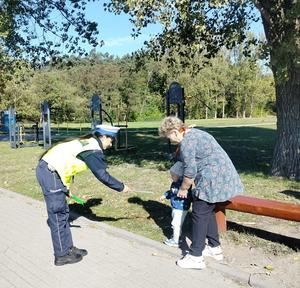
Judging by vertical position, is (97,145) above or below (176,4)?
below

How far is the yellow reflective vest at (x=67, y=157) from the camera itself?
5.32m

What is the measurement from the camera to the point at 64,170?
17.6 feet

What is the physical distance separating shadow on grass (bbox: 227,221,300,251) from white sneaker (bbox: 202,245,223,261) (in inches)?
35.2

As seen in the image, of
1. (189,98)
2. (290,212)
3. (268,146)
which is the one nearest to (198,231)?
(290,212)

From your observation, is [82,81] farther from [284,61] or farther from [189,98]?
[284,61]

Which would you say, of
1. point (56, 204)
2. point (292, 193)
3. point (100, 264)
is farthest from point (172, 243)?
point (292, 193)

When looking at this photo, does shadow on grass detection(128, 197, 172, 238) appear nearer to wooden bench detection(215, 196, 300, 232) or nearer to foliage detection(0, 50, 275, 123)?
wooden bench detection(215, 196, 300, 232)

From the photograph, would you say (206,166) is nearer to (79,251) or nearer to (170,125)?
(170,125)

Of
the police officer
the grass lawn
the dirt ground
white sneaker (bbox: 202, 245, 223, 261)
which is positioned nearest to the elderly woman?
white sneaker (bbox: 202, 245, 223, 261)

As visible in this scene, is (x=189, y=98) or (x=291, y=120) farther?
(x=189, y=98)

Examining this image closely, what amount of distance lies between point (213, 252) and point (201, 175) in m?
0.95

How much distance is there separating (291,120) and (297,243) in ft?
15.3

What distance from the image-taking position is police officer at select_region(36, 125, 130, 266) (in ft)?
17.5

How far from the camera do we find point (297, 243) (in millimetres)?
5863
